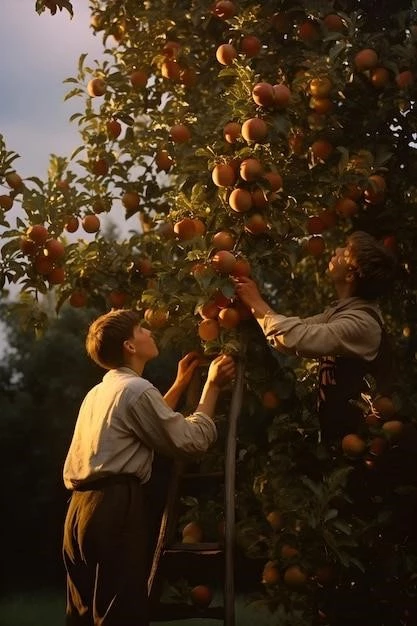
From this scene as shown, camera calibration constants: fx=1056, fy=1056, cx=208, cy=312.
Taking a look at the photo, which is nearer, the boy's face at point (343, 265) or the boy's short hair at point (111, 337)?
the boy's short hair at point (111, 337)

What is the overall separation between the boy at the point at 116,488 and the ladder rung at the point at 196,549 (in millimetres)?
376

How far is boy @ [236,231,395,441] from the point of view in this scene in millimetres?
4477

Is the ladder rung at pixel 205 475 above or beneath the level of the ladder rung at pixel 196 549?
above

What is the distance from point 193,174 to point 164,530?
5.59ft

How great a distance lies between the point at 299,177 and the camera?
16.3ft

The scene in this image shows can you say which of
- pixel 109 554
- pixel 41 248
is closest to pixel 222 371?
pixel 109 554

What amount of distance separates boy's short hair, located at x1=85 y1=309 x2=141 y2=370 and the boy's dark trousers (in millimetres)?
531

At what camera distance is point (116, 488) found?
4.08 m

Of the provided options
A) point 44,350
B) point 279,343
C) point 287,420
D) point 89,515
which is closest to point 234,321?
point 279,343

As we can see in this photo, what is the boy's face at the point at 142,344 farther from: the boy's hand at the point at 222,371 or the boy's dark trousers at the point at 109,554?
the boy's dark trousers at the point at 109,554

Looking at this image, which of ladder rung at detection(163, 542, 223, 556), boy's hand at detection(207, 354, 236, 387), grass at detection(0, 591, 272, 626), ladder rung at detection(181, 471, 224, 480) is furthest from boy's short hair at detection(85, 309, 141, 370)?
grass at detection(0, 591, 272, 626)

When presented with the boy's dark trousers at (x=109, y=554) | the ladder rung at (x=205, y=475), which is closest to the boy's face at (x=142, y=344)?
the boy's dark trousers at (x=109, y=554)

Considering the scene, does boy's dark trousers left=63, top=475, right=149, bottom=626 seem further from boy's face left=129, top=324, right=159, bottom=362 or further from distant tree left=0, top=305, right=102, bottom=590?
distant tree left=0, top=305, right=102, bottom=590

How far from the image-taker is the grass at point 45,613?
7637 mm
